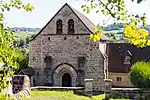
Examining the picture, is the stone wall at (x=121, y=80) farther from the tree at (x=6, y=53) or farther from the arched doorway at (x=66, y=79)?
the tree at (x=6, y=53)

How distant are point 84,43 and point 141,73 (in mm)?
7583

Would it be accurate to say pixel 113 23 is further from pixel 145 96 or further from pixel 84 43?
pixel 84 43

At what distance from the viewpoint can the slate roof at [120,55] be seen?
36.6 metres

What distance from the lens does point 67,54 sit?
3422 centimetres

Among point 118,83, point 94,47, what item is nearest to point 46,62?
point 94,47

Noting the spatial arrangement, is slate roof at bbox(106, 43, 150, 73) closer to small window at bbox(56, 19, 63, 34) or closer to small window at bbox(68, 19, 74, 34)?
small window at bbox(68, 19, 74, 34)

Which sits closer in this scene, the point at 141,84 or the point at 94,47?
the point at 141,84

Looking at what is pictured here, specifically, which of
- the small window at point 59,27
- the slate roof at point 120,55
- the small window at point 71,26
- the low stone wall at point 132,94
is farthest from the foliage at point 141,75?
the small window at point 59,27

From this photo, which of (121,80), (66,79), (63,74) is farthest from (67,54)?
(121,80)

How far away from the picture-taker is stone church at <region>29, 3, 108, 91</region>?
33.7m

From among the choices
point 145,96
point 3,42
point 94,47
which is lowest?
point 145,96

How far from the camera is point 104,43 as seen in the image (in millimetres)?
36562

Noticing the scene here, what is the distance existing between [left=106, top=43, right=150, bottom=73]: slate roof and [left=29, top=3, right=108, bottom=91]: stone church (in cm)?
256

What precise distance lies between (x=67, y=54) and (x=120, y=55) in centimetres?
599
